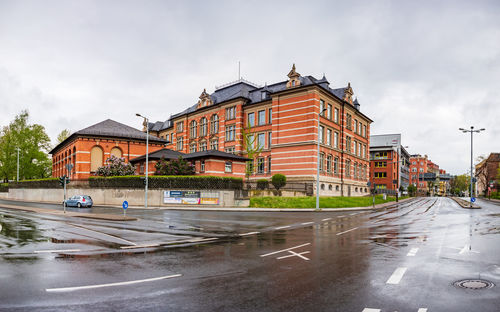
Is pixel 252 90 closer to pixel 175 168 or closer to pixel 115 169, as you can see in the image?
pixel 175 168

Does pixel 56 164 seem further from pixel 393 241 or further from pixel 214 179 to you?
pixel 393 241

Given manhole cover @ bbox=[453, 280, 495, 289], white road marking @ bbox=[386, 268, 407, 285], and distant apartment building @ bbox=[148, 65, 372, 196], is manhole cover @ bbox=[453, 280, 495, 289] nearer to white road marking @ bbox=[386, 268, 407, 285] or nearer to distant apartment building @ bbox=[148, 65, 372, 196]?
white road marking @ bbox=[386, 268, 407, 285]

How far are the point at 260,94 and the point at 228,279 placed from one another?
5008 centimetres

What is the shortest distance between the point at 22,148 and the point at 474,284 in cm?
8311

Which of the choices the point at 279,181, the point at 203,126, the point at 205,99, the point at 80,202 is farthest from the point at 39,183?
the point at 279,181

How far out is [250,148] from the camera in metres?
54.8

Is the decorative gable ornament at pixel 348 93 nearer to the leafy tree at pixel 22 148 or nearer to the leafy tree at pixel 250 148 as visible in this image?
the leafy tree at pixel 250 148

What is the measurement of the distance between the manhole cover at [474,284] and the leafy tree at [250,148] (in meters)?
46.5

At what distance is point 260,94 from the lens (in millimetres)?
55875

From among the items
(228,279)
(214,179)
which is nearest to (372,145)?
(214,179)

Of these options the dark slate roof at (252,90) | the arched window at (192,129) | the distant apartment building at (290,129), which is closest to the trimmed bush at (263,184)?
the distant apartment building at (290,129)

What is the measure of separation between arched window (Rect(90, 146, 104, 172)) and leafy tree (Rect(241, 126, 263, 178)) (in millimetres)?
22201

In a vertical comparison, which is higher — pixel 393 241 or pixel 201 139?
pixel 201 139

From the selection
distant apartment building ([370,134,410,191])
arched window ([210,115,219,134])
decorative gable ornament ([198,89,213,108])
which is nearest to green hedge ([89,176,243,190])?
arched window ([210,115,219,134])
